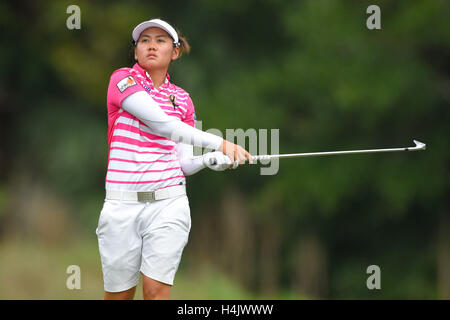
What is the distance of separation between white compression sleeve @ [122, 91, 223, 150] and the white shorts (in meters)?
0.33

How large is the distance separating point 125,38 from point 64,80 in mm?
1417

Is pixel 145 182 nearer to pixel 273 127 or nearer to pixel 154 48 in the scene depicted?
pixel 154 48

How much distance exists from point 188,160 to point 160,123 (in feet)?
1.18

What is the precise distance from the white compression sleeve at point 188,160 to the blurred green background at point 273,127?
648 centimetres

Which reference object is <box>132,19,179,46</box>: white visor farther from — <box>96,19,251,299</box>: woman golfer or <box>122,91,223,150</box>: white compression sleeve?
<box>122,91,223,150</box>: white compression sleeve

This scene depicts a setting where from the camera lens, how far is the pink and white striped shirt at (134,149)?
373cm

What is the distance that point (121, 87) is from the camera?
12.3 ft

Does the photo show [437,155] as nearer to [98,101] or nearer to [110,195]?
[98,101]

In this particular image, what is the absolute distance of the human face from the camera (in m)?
3.84

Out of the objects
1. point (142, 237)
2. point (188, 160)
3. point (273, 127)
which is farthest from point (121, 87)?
point (273, 127)

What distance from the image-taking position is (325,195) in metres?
11.5

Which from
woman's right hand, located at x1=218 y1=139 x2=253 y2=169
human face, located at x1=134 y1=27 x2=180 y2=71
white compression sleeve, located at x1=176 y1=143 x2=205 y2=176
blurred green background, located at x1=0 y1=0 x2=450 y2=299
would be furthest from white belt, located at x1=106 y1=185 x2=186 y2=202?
blurred green background, located at x1=0 y1=0 x2=450 y2=299
